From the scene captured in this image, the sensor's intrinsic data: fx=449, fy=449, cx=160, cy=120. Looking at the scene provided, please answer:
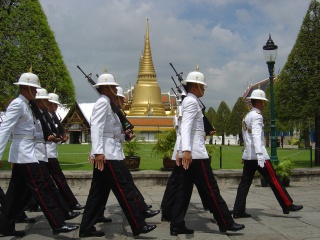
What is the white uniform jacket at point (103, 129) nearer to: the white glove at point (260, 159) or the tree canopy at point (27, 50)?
the white glove at point (260, 159)

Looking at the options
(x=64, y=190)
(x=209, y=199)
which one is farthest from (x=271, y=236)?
(x=64, y=190)

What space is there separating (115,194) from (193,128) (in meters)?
1.34

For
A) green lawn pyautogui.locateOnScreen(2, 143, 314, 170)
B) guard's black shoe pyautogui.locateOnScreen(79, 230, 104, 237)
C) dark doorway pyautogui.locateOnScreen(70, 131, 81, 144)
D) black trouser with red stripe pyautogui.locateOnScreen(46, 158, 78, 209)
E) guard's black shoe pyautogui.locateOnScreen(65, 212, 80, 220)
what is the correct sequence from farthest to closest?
1. dark doorway pyautogui.locateOnScreen(70, 131, 81, 144)
2. green lawn pyautogui.locateOnScreen(2, 143, 314, 170)
3. black trouser with red stripe pyautogui.locateOnScreen(46, 158, 78, 209)
4. guard's black shoe pyautogui.locateOnScreen(65, 212, 80, 220)
5. guard's black shoe pyautogui.locateOnScreen(79, 230, 104, 237)

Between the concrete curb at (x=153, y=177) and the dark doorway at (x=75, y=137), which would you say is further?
the dark doorway at (x=75, y=137)

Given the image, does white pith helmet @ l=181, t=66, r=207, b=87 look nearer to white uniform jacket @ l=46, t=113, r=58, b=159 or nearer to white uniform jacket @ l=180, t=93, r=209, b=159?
white uniform jacket @ l=180, t=93, r=209, b=159

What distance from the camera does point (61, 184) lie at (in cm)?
768

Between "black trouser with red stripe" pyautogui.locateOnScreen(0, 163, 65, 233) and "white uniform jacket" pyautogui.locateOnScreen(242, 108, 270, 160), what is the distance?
10.5ft

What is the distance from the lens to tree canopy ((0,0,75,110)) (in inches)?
562

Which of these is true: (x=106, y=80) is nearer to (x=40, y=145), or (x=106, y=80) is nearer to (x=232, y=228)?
(x=40, y=145)

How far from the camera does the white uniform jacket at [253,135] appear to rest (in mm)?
7009

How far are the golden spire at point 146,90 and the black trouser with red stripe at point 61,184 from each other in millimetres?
56241

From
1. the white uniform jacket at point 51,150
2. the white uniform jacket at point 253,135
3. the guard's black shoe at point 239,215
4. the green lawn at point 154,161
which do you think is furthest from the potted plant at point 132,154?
the guard's black shoe at point 239,215

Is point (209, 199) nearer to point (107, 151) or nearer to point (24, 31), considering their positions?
point (107, 151)

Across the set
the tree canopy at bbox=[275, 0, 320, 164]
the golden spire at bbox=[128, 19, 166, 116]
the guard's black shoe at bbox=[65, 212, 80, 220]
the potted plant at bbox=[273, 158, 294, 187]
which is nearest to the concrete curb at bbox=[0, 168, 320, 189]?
the potted plant at bbox=[273, 158, 294, 187]
